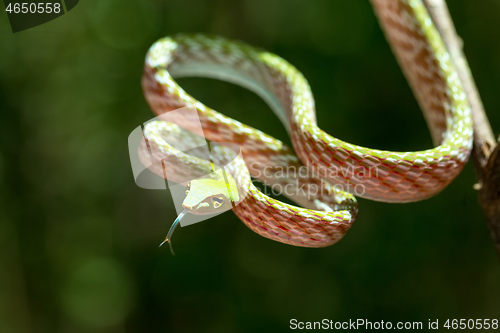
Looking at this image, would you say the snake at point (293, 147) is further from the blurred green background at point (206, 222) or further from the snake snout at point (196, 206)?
the blurred green background at point (206, 222)

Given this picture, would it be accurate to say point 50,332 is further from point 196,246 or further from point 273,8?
point 273,8

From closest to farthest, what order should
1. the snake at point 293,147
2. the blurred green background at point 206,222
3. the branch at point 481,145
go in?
the snake at point 293,147 → the branch at point 481,145 → the blurred green background at point 206,222

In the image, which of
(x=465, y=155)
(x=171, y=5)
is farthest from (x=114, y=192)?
(x=465, y=155)

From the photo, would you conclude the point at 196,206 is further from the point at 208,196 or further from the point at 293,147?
the point at 293,147

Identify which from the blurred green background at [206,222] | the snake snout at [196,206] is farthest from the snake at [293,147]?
the blurred green background at [206,222]

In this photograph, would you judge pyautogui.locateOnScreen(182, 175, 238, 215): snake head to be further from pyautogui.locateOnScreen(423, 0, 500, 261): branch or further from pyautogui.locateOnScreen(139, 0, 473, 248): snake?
pyautogui.locateOnScreen(423, 0, 500, 261): branch

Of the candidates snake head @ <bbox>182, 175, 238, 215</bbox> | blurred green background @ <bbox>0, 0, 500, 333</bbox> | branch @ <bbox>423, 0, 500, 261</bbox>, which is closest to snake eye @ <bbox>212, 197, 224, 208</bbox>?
snake head @ <bbox>182, 175, 238, 215</bbox>

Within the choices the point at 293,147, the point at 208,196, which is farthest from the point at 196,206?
the point at 293,147
